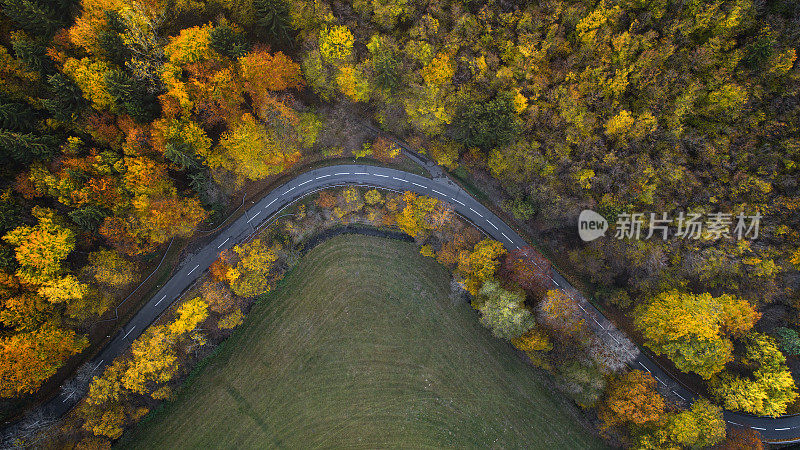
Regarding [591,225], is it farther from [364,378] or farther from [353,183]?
[364,378]

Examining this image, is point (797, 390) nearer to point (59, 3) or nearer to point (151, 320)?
point (151, 320)

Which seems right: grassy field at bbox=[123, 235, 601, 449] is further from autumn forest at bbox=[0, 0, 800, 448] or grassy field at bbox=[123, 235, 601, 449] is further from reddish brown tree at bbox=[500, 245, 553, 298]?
reddish brown tree at bbox=[500, 245, 553, 298]

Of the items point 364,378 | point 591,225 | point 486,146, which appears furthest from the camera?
point 364,378

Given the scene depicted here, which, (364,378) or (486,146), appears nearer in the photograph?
(486,146)

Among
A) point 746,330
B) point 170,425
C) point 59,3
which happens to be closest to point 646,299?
point 746,330

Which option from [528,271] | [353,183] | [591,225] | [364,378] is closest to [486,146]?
[591,225]

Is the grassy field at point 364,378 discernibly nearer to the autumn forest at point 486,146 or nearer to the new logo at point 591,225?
the autumn forest at point 486,146
